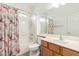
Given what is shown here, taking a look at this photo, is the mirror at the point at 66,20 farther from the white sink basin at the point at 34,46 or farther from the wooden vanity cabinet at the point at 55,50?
the white sink basin at the point at 34,46

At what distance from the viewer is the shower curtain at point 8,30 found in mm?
2018

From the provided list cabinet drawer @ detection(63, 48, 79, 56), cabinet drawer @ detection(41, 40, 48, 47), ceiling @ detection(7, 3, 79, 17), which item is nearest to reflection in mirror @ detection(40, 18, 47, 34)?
ceiling @ detection(7, 3, 79, 17)

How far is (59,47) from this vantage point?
5.75 feet

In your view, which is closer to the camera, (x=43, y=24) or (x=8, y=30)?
(x=43, y=24)

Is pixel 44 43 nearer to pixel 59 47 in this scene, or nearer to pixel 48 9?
pixel 59 47

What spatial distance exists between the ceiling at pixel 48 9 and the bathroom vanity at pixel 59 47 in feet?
1.48

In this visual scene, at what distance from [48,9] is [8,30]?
863 millimetres

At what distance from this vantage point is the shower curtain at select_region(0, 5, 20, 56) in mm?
2018

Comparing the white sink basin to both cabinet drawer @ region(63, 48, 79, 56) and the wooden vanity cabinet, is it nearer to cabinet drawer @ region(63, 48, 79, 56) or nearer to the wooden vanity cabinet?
the wooden vanity cabinet

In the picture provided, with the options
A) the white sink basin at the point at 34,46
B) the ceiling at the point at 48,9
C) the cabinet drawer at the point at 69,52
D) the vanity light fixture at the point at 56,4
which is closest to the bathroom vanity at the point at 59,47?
the cabinet drawer at the point at 69,52

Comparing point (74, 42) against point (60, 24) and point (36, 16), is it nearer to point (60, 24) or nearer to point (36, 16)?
point (60, 24)

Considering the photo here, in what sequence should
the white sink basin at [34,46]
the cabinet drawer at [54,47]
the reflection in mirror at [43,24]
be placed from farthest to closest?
the white sink basin at [34,46]
the reflection in mirror at [43,24]
the cabinet drawer at [54,47]

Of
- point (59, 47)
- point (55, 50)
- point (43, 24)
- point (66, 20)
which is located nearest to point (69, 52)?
point (59, 47)

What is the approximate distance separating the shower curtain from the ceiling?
271mm
